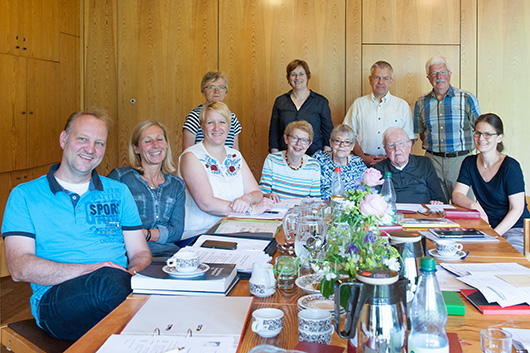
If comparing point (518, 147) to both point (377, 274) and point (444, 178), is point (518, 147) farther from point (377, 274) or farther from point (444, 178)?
point (377, 274)

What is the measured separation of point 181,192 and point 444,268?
1.58m

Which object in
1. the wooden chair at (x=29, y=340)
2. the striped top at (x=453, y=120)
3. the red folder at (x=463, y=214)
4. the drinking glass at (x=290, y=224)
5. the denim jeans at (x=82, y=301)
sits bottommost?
the wooden chair at (x=29, y=340)

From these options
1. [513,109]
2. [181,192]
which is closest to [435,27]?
[513,109]

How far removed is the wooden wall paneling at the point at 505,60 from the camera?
5.61 metres

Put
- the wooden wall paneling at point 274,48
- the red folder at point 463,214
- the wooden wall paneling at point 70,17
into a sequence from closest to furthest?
the red folder at point 463,214
the wooden wall paneling at point 70,17
the wooden wall paneling at point 274,48

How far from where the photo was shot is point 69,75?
5.78 m

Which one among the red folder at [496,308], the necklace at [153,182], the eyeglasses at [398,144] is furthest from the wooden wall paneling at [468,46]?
the red folder at [496,308]

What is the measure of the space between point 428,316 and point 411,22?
5230 mm

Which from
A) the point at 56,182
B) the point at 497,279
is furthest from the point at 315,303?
the point at 56,182

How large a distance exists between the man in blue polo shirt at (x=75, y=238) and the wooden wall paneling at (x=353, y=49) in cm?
387

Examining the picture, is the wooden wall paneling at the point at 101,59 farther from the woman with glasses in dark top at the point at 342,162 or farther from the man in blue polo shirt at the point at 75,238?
the man in blue polo shirt at the point at 75,238

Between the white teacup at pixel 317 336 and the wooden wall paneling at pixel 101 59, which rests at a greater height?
the wooden wall paneling at pixel 101 59

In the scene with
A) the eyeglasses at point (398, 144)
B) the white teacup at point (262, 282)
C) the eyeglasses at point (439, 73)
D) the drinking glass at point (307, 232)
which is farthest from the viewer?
the eyeglasses at point (439, 73)

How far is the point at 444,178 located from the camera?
4535mm
